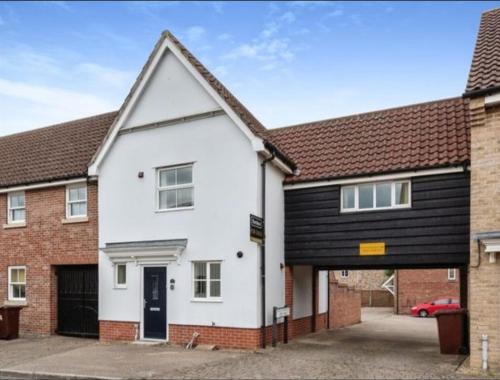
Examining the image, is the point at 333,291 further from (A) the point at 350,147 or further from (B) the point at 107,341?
(B) the point at 107,341

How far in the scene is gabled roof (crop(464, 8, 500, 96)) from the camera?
10375mm

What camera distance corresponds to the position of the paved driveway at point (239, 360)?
32.8ft

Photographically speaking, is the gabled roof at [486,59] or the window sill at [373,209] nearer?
the gabled roof at [486,59]

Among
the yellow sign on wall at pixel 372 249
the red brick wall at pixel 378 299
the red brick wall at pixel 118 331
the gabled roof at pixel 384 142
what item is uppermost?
the gabled roof at pixel 384 142

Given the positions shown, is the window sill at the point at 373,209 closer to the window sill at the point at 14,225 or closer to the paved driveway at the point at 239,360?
the paved driveway at the point at 239,360

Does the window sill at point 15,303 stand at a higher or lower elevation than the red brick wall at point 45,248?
lower

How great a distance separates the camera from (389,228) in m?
12.6

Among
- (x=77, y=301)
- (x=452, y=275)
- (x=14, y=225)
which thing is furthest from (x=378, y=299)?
(x=14, y=225)

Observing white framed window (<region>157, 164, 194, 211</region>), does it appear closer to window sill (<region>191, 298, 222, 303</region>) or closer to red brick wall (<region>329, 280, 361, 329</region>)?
window sill (<region>191, 298, 222, 303</region>)

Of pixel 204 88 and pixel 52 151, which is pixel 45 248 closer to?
pixel 52 151

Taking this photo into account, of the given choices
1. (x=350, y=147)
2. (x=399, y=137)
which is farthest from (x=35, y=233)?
(x=399, y=137)

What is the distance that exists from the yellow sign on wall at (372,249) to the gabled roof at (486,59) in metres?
4.26

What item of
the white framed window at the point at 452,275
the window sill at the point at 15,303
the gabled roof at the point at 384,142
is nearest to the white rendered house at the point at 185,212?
the gabled roof at the point at 384,142

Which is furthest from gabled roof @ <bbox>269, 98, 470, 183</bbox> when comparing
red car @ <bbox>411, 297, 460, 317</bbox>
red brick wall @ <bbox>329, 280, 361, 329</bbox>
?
red car @ <bbox>411, 297, 460, 317</bbox>
